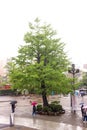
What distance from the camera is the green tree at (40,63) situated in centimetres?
2805

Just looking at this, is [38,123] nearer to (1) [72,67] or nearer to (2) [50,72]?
(2) [50,72]

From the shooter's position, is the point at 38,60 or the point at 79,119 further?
the point at 38,60

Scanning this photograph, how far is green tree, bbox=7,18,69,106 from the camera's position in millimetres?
28047

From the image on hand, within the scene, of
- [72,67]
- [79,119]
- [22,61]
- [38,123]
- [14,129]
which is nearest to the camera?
[14,129]

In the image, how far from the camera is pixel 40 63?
28109 millimetres

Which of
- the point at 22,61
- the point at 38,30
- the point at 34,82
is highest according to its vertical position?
the point at 38,30

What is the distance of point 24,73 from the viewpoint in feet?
93.5

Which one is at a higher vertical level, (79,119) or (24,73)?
(24,73)

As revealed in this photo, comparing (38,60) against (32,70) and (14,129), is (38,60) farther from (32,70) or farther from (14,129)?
(14,129)

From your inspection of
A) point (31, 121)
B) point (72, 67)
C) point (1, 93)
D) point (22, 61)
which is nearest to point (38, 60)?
point (22, 61)

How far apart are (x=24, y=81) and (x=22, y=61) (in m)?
2.32

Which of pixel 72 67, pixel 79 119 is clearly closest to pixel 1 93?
pixel 72 67

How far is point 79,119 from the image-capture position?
2509cm

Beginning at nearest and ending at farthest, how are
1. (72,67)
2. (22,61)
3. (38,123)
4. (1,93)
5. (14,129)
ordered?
(14,129) → (38,123) → (22,61) → (72,67) → (1,93)
